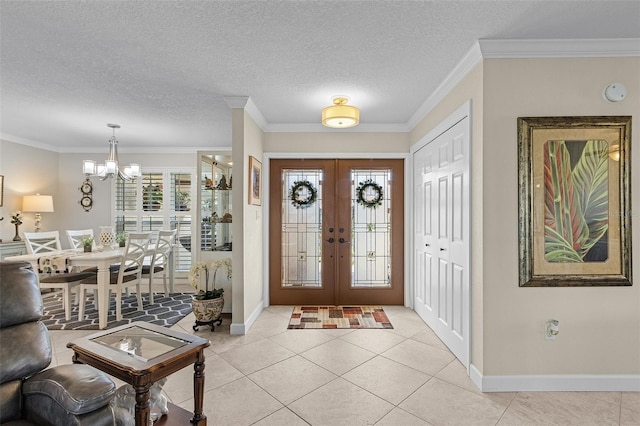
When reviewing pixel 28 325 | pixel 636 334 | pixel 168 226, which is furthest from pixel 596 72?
pixel 168 226

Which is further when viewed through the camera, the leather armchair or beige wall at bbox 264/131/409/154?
beige wall at bbox 264/131/409/154

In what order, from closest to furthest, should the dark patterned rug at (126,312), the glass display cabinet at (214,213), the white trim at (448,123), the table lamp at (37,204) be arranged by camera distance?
the white trim at (448,123) → the dark patterned rug at (126,312) → the glass display cabinet at (214,213) → the table lamp at (37,204)

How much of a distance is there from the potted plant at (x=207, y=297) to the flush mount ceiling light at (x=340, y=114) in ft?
6.83

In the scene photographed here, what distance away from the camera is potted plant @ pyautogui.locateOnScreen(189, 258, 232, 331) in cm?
345

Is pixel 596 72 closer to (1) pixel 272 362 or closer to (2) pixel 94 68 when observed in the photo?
(1) pixel 272 362

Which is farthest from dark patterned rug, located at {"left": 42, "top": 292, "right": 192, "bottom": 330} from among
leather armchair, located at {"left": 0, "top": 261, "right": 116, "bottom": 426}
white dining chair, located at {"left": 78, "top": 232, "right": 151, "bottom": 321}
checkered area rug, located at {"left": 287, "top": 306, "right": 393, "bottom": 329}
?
leather armchair, located at {"left": 0, "top": 261, "right": 116, "bottom": 426}

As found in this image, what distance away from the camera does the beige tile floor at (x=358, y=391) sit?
199cm

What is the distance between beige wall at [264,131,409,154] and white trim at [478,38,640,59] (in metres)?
2.05

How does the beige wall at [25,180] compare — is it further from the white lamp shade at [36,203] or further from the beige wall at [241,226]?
the beige wall at [241,226]

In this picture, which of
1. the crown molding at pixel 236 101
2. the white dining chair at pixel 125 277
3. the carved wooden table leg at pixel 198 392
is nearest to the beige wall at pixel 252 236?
the crown molding at pixel 236 101

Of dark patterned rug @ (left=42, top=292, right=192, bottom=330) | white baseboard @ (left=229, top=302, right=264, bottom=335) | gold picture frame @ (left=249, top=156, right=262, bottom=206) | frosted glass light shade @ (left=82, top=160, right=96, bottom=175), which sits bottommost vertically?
dark patterned rug @ (left=42, top=292, right=192, bottom=330)

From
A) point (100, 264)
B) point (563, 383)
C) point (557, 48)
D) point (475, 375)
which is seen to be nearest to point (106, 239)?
point (100, 264)

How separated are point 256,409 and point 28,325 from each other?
1385 millimetres

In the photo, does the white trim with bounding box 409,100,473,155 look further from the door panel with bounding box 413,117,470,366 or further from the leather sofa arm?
the leather sofa arm
